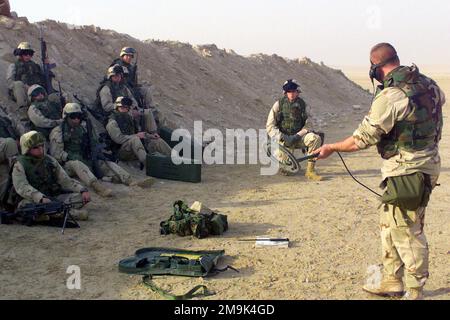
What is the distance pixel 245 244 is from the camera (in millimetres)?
6125

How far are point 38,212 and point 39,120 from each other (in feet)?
9.60

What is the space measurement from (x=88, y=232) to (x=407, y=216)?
4.11 meters

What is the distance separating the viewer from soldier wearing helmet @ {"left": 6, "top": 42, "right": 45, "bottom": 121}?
9820 mm

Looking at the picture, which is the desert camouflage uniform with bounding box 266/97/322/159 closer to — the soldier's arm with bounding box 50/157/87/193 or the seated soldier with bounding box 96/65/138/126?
the seated soldier with bounding box 96/65/138/126

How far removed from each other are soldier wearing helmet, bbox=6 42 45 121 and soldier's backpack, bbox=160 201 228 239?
493cm

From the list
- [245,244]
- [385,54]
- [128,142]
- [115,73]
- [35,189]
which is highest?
[115,73]

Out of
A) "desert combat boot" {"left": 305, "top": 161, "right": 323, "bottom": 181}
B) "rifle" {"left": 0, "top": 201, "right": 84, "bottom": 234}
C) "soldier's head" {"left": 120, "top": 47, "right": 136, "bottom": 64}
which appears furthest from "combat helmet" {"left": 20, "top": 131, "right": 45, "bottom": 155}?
"soldier's head" {"left": 120, "top": 47, "right": 136, "bottom": 64}

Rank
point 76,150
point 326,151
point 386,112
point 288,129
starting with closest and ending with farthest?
point 386,112 < point 326,151 < point 76,150 < point 288,129

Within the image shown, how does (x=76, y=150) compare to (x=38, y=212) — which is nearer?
(x=38, y=212)

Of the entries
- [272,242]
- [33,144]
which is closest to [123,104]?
[33,144]

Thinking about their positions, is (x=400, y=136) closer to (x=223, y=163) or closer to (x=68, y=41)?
(x=223, y=163)

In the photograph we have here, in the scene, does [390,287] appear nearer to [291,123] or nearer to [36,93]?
[291,123]

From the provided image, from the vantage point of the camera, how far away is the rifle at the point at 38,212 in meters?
6.56
